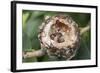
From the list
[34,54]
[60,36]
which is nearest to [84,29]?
[60,36]

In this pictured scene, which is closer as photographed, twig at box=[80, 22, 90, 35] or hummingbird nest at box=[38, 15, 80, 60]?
hummingbird nest at box=[38, 15, 80, 60]

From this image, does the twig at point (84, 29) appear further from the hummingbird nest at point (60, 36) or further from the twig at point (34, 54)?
the twig at point (34, 54)

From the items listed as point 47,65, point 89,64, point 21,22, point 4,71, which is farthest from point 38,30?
point 89,64

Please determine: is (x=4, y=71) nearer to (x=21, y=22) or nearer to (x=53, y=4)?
(x=21, y=22)

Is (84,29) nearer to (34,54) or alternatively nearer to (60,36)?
(60,36)

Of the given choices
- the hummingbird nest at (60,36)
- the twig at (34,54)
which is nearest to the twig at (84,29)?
the hummingbird nest at (60,36)

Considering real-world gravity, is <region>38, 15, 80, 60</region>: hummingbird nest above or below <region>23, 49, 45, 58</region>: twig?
above

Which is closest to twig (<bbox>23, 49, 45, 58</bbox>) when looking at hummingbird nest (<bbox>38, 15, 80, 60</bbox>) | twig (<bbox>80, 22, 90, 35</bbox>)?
hummingbird nest (<bbox>38, 15, 80, 60</bbox>)

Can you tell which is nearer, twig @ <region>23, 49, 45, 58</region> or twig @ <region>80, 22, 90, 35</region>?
twig @ <region>23, 49, 45, 58</region>

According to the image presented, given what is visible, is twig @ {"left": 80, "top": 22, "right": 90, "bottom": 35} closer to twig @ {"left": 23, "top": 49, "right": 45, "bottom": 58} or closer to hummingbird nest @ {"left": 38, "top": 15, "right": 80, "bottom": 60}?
hummingbird nest @ {"left": 38, "top": 15, "right": 80, "bottom": 60}
